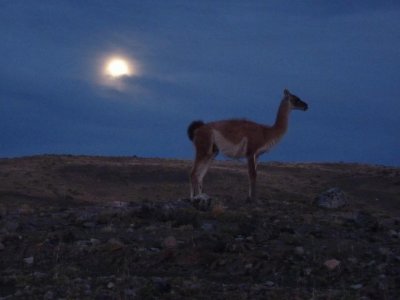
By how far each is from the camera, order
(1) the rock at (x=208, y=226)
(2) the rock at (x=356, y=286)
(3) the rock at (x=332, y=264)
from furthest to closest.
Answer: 1. (1) the rock at (x=208, y=226)
2. (3) the rock at (x=332, y=264)
3. (2) the rock at (x=356, y=286)

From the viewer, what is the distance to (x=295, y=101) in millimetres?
24609

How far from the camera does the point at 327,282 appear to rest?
38.5 feet

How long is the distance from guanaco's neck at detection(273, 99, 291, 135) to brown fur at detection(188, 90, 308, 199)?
1.57 feet

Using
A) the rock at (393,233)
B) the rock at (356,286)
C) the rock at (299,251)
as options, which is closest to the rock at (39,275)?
the rock at (299,251)

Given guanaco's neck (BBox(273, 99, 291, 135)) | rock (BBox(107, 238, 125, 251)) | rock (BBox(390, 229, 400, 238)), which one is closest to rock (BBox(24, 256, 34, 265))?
rock (BBox(107, 238, 125, 251))

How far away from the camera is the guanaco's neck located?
23844 millimetres

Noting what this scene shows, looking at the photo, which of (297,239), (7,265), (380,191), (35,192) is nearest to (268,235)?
(297,239)

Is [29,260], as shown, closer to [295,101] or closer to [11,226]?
[11,226]

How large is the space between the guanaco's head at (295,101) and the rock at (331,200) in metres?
3.27

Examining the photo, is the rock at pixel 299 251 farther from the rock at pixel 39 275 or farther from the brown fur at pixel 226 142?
the brown fur at pixel 226 142

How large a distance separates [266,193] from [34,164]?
14.9m

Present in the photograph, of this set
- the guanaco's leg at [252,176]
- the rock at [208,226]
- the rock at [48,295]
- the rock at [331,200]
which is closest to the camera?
the rock at [48,295]

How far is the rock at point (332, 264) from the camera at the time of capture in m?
12.3

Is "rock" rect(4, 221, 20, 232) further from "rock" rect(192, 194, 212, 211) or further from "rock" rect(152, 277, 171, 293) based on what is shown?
"rock" rect(152, 277, 171, 293)
